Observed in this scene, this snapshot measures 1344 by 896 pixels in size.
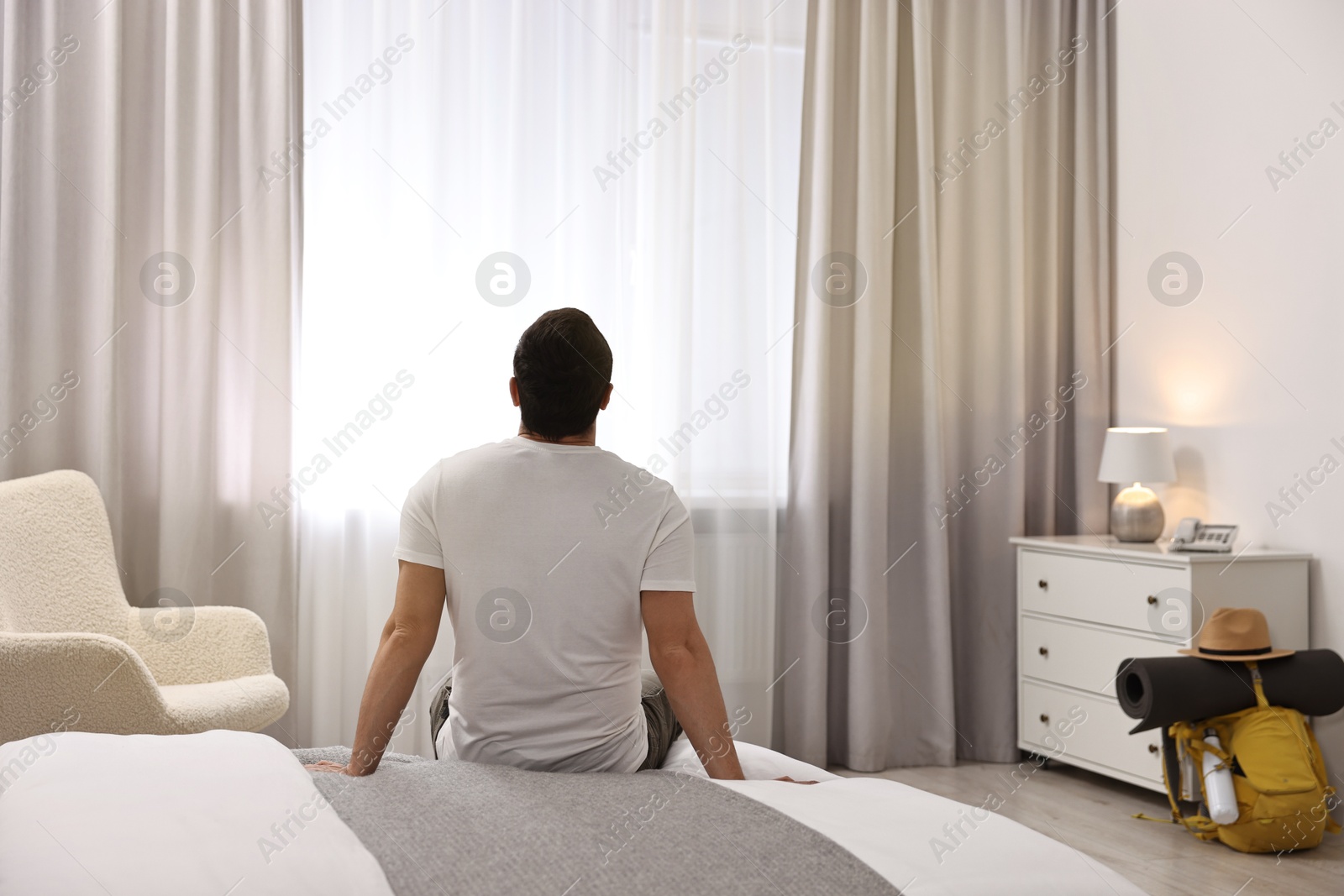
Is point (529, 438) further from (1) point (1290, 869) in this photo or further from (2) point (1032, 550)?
(2) point (1032, 550)

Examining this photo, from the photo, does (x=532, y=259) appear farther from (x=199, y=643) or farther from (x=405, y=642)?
Answer: (x=405, y=642)

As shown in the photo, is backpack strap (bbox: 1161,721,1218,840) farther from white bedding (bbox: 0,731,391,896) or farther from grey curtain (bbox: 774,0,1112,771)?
white bedding (bbox: 0,731,391,896)

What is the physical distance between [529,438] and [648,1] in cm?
239

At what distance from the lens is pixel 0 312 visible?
2.83 m

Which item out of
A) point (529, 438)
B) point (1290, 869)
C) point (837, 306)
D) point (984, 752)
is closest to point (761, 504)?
point (837, 306)

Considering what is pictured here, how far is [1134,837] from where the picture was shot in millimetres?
2775

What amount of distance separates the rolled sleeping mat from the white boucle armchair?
7.09 feet

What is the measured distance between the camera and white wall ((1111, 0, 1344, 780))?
2.95m

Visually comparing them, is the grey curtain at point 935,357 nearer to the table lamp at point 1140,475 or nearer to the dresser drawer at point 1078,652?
the dresser drawer at point 1078,652

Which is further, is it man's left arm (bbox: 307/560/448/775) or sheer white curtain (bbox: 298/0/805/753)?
sheer white curtain (bbox: 298/0/805/753)

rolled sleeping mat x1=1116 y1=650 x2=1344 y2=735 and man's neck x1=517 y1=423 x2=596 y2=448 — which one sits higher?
man's neck x1=517 y1=423 x2=596 y2=448

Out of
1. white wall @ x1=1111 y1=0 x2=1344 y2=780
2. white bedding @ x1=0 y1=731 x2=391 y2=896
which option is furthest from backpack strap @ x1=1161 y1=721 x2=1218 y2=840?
white bedding @ x1=0 y1=731 x2=391 y2=896

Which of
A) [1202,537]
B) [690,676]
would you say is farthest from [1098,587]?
[690,676]

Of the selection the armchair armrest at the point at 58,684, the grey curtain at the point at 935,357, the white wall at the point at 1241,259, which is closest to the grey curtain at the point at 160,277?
the armchair armrest at the point at 58,684
